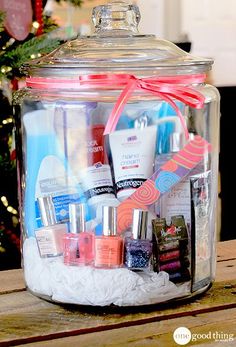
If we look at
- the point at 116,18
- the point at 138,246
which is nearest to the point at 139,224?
the point at 138,246

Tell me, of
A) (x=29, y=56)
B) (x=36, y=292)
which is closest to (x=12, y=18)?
(x=29, y=56)

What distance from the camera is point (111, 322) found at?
71 cm

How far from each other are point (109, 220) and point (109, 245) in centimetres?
3

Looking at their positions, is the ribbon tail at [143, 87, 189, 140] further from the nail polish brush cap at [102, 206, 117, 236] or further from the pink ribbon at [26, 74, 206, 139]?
the nail polish brush cap at [102, 206, 117, 236]

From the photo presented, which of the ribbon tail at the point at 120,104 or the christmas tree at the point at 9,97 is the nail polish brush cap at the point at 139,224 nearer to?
the ribbon tail at the point at 120,104

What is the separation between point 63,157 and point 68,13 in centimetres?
282

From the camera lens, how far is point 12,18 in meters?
1.16

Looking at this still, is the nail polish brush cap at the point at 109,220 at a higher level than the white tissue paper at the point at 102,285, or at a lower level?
higher

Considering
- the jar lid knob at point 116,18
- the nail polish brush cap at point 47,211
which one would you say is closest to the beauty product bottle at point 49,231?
the nail polish brush cap at point 47,211

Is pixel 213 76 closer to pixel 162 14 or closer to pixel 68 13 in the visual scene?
pixel 162 14

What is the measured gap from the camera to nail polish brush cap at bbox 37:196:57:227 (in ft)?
2.46

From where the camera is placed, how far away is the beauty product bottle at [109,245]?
0.72m

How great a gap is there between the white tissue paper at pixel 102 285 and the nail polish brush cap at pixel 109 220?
0.04 metres

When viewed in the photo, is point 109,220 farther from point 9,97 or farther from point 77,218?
point 9,97
